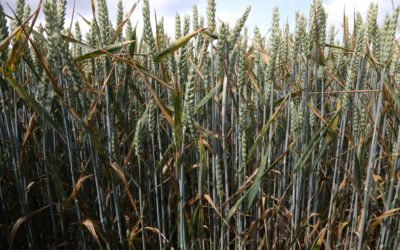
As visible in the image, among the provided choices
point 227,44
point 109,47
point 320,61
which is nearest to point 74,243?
point 109,47

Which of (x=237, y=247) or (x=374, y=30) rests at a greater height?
(x=374, y=30)

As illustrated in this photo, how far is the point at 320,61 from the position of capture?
1.31 m

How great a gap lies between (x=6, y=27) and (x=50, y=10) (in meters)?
0.18

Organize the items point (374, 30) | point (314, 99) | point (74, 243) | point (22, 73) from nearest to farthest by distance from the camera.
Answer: point (374, 30) < point (22, 73) < point (74, 243) < point (314, 99)

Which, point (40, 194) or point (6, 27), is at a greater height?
point (6, 27)

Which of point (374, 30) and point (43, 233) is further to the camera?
point (43, 233)

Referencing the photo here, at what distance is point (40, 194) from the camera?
1435 millimetres

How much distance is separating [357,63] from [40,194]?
124 cm

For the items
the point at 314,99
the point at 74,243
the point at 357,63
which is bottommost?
the point at 74,243

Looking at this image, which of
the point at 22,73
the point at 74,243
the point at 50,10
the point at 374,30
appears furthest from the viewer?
the point at 74,243

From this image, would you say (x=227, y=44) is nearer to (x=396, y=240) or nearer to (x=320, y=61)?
(x=320, y=61)

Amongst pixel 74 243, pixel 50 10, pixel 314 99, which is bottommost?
pixel 74 243

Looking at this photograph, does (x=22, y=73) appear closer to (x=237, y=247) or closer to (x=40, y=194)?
(x=40, y=194)

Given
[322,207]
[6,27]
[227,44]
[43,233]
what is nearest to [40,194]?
[43,233]
